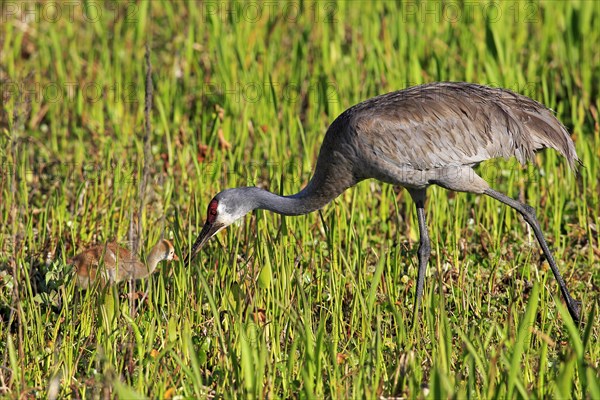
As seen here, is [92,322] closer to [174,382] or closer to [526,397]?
[174,382]

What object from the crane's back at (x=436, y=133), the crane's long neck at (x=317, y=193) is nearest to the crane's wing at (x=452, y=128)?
the crane's back at (x=436, y=133)

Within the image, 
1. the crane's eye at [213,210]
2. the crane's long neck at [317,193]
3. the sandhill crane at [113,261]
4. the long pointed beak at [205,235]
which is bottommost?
the sandhill crane at [113,261]

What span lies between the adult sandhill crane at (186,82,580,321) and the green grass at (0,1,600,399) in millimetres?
169

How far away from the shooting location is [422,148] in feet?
16.1

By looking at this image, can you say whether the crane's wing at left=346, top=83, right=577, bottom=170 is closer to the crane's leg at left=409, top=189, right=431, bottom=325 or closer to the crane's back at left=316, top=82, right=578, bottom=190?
the crane's back at left=316, top=82, right=578, bottom=190

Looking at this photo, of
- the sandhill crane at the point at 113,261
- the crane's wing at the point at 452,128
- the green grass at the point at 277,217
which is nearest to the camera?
the green grass at the point at 277,217

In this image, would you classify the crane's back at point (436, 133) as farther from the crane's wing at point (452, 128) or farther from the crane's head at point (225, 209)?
the crane's head at point (225, 209)

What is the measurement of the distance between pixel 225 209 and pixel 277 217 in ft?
2.66

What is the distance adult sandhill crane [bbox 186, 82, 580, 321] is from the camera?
191 inches

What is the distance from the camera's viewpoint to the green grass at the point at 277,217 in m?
3.80

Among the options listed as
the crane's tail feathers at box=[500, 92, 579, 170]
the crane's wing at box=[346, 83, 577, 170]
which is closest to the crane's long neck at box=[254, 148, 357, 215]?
the crane's wing at box=[346, 83, 577, 170]

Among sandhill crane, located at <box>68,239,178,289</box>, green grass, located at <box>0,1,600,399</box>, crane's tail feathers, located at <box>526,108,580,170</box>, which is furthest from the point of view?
crane's tail feathers, located at <box>526,108,580,170</box>

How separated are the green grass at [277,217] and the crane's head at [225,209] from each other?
9 cm

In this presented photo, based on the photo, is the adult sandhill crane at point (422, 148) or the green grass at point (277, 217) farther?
the adult sandhill crane at point (422, 148)
